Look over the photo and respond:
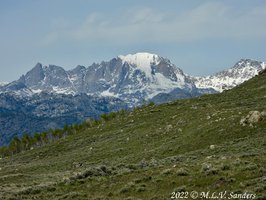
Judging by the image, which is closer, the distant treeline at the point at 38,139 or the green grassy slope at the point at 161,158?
the green grassy slope at the point at 161,158

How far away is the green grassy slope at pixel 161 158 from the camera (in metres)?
27.7

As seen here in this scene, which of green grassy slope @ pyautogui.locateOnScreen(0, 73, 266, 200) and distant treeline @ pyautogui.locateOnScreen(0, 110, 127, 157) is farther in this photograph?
distant treeline @ pyautogui.locateOnScreen(0, 110, 127, 157)

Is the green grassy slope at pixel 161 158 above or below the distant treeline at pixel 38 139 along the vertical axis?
above

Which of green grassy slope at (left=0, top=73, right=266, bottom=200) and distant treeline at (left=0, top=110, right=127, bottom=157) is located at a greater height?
green grassy slope at (left=0, top=73, right=266, bottom=200)

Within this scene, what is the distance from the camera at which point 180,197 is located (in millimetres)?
24750

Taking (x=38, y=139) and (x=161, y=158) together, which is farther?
(x=38, y=139)

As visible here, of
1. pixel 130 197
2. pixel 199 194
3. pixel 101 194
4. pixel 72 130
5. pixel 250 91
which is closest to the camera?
pixel 199 194

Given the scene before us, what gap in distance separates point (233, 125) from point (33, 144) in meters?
130

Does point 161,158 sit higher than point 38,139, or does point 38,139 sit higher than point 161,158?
point 161,158

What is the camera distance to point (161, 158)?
1933 inches

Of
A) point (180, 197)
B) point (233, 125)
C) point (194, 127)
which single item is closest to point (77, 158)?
point (194, 127)

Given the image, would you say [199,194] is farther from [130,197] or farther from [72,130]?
[72,130]

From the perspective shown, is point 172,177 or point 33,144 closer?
point 172,177

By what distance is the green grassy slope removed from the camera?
27.7 meters
